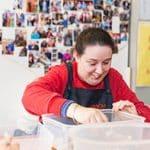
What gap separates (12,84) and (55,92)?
497 mm

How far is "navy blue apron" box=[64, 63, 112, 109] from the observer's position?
119 cm

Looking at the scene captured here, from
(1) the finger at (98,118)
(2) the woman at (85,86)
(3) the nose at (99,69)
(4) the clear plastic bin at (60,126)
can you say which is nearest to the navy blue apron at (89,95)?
(2) the woman at (85,86)

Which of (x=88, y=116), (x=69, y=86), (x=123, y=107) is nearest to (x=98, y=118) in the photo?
(x=88, y=116)

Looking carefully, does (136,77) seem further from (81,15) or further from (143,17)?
(81,15)

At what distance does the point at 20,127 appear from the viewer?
1.54m

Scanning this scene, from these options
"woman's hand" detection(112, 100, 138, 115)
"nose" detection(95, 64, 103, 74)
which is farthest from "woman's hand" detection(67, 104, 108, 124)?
"nose" detection(95, 64, 103, 74)

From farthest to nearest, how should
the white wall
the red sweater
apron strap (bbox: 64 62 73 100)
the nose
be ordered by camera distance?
1. the white wall
2. apron strap (bbox: 64 62 73 100)
3. the nose
4. the red sweater

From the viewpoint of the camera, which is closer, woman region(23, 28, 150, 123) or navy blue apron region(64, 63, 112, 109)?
woman region(23, 28, 150, 123)

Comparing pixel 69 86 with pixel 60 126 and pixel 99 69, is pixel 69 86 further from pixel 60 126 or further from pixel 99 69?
pixel 60 126

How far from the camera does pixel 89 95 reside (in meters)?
1.20

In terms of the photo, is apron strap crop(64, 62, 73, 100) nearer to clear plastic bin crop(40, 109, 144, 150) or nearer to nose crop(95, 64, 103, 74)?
nose crop(95, 64, 103, 74)

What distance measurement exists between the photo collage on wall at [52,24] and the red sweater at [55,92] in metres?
0.39

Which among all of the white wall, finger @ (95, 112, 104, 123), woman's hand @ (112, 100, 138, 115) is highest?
finger @ (95, 112, 104, 123)

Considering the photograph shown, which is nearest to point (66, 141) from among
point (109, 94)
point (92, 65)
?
point (92, 65)
